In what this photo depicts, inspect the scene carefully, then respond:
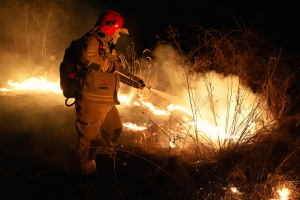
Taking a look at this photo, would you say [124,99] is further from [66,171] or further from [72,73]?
[72,73]

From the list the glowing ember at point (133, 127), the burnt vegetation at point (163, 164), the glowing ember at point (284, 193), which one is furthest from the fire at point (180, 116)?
the glowing ember at point (284, 193)

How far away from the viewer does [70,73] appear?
119 inches

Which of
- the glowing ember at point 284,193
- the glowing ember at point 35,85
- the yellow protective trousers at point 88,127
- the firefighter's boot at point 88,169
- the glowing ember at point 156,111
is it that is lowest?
the glowing ember at point 284,193

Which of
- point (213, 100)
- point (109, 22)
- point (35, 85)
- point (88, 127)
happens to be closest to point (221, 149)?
point (88, 127)

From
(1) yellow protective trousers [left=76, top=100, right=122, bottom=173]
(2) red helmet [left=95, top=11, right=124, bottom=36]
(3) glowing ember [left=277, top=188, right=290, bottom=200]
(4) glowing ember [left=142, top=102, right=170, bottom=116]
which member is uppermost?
(2) red helmet [left=95, top=11, right=124, bottom=36]

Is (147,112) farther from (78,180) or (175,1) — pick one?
(175,1)

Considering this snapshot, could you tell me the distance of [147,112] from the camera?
19.5 ft

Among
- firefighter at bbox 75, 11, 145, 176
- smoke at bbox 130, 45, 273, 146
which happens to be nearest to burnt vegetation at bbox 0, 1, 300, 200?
firefighter at bbox 75, 11, 145, 176

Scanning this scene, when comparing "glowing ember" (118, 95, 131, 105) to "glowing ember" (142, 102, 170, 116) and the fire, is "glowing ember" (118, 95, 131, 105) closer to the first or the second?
the fire

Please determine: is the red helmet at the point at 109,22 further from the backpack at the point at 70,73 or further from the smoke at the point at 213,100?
the smoke at the point at 213,100

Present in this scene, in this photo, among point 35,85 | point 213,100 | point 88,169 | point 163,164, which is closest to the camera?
point 88,169

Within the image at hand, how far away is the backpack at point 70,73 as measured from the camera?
117 inches

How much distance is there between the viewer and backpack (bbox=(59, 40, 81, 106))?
2977mm

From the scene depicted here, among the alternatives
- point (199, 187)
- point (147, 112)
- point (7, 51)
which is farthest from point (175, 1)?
point (199, 187)
